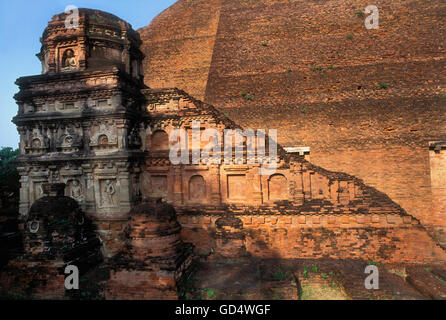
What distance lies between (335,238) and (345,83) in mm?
8305

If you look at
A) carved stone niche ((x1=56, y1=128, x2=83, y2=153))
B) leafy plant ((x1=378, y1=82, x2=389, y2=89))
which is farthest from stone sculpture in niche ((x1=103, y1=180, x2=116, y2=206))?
leafy plant ((x1=378, y1=82, x2=389, y2=89))

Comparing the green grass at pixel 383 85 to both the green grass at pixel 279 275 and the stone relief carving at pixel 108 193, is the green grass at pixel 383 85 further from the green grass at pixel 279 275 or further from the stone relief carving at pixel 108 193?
the stone relief carving at pixel 108 193

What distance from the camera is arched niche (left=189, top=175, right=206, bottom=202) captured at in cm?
978

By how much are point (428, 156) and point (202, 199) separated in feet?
33.9

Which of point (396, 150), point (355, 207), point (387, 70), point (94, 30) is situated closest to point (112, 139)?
point (94, 30)

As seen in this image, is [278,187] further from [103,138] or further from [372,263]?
[103,138]

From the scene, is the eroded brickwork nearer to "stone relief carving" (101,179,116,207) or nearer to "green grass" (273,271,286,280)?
"stone relief carving" (101,179,116,207)

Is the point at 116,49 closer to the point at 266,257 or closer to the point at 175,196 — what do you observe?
the point at 175,196

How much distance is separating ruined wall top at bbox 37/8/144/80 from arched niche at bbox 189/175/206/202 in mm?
5432

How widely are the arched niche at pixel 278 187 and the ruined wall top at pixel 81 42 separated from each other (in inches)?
294

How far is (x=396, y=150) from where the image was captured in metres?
11.9

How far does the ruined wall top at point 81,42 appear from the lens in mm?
9828

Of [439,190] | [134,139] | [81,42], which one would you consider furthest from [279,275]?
[81,42]

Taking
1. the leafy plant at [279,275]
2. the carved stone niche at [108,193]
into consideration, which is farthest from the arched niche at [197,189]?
the leafy plant at [279,275]
